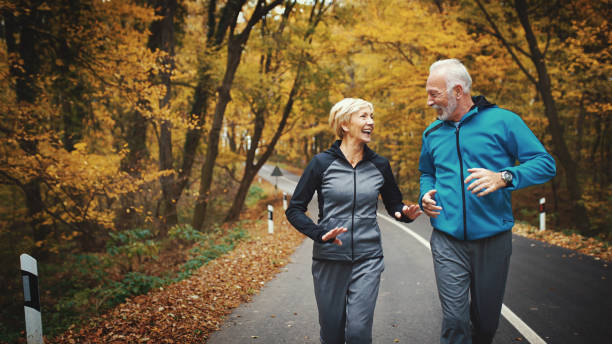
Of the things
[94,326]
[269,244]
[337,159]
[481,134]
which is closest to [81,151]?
[269,244]

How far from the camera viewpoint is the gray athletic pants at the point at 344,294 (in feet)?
8.35

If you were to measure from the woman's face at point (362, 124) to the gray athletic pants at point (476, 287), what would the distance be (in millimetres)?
958

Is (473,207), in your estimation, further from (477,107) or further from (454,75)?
(454,75)

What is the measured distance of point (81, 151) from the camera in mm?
8664

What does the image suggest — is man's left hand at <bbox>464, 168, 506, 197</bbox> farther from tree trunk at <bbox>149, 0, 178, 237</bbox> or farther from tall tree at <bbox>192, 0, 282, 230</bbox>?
tall tree at <bbox>192, 0, 282, 230</bbox>

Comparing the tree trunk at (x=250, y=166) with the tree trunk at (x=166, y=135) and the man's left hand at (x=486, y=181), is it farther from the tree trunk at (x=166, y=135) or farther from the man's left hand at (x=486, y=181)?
the man's left hand at (x=486, y=181)

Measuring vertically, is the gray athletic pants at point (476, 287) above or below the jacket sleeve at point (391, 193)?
below

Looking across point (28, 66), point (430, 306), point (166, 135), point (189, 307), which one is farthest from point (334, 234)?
point (166, 135)

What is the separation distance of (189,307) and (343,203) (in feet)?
10.1

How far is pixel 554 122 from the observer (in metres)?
11.4

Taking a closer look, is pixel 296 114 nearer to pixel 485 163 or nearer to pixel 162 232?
pixel 162 232

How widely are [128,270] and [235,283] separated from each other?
486 centimetres

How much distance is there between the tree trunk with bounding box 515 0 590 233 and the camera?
10945mm

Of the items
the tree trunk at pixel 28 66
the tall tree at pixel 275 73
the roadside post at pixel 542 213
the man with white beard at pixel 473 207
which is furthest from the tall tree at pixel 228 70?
the man with white beard at pixel 473 207
